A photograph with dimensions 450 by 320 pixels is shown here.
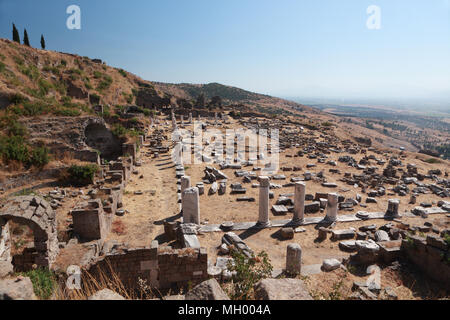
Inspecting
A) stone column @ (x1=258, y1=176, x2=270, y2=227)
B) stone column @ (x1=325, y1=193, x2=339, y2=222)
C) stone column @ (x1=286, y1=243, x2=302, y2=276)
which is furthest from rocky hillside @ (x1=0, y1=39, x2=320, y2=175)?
stone column @ (x1=325, y1=193, x2=339, y2=222)

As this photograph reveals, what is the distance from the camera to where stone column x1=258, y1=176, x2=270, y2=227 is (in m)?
11.3

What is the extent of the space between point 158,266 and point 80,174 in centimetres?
1008

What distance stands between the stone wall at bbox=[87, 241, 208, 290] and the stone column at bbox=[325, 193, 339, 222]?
24.3 feet

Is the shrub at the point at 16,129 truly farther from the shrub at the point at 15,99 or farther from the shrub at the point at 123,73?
the shrub at the point at 123,73

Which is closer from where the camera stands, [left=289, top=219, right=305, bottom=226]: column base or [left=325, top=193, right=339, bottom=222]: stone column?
[left=289, top=219, right=305, bottom=226]: column base

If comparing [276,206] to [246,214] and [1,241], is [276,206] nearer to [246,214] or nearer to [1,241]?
[246,214]

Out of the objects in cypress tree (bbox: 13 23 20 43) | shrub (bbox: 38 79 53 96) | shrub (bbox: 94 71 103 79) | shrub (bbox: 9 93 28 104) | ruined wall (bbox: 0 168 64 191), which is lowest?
ruined wall (bbox: 0 168 64 191)

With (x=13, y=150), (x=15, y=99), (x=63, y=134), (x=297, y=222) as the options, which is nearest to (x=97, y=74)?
(x=15, y=99)

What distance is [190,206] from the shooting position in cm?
1127

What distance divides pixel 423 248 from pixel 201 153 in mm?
17744

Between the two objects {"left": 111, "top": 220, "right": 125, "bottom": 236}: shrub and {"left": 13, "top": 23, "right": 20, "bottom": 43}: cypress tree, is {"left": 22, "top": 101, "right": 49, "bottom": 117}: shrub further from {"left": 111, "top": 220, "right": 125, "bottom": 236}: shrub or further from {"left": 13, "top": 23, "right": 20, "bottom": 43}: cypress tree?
{"left": 13, "top": 23, "right": 20, "bottom": 43}: cypress tree

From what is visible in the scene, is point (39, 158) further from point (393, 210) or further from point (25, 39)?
point (25, 39)

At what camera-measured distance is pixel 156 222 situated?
11.6 meters
